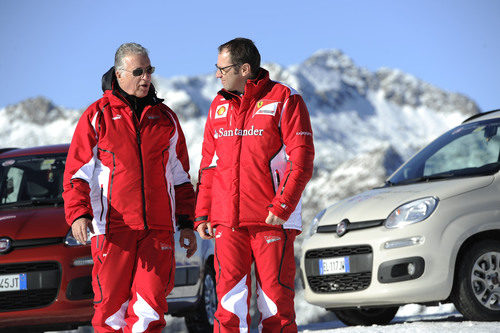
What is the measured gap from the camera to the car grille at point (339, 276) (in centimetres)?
704

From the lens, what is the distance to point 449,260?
22.2 feet

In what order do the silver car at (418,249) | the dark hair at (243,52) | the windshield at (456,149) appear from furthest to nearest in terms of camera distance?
the windshield at (456,149) → the silver car at (418,249) → the dark hair at (243,52)

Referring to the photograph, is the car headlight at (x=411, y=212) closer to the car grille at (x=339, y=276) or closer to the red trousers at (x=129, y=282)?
the car grille at (x=339, y=276)

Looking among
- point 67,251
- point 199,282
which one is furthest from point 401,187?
point 67,251

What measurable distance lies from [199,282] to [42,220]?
6.06 feet

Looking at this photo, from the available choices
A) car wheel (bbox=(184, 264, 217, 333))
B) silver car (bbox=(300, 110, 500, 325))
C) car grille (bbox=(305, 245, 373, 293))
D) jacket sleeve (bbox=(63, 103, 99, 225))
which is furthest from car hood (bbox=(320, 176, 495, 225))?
jacket sleeve (bbox=(63, 103, 99, 225))

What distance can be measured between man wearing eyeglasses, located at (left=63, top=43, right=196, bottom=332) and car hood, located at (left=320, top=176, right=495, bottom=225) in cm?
272

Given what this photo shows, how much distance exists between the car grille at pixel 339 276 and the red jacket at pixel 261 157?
2.43m

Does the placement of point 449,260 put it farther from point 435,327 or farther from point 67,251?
point 67,251

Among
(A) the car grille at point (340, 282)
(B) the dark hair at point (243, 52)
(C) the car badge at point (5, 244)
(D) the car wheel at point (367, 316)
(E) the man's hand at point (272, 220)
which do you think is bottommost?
(D) the car wheel at point (367, 316)

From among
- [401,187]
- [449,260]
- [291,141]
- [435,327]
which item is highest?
[291,141]

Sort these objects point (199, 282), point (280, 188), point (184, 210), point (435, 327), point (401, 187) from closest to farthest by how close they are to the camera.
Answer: point (280, 188), point (184, 210), point (435, 327), point (401, 187), point (199, 282)

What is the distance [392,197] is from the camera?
7250mm

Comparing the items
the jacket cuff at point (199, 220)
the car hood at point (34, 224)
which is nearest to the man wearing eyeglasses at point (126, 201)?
the jacket cuff at point (199, 220)
